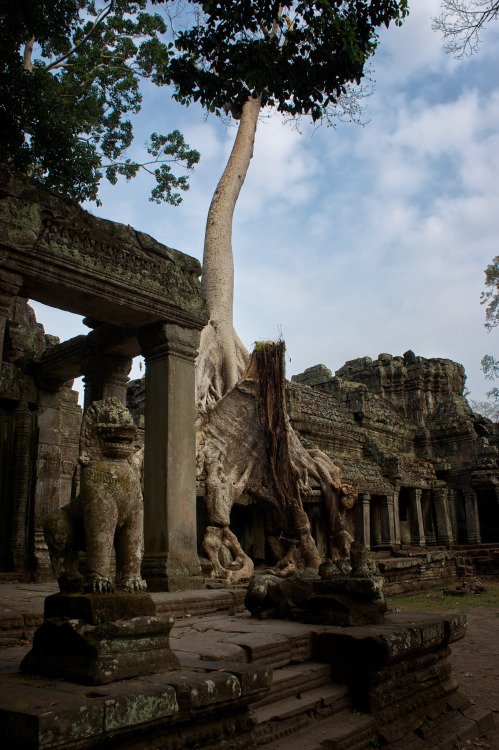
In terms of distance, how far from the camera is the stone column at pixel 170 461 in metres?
6.14

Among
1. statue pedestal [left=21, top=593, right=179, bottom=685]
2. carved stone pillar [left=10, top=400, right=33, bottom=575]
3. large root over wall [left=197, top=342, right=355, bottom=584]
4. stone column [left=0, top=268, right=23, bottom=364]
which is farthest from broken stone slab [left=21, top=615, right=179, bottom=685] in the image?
large root over wall [left=197, top=342, right=355, bottom=584]

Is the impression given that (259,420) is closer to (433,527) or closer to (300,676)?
(300,676)

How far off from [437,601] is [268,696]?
28.8 feet

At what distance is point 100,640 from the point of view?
2.79 m

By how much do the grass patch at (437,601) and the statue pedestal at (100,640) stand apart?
7.84m

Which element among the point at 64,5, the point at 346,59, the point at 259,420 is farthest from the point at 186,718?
the point at 64,5

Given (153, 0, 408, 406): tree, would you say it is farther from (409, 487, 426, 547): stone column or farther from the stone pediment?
(409, 487, 426, 547): stone column

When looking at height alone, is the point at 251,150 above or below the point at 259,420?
above

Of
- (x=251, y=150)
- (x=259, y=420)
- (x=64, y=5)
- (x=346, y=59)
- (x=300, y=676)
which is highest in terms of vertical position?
(x=251, y=150)

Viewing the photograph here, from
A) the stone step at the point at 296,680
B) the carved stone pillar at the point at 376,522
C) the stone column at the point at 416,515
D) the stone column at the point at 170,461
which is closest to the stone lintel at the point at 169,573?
the stone column at the point at 170,461

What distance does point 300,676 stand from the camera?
4.01m

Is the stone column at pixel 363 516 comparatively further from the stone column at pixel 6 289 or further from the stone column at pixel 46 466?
the stone column at pixel 6 289

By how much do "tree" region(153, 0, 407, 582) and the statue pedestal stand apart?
4977 millimetres

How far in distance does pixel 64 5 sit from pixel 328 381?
16.7 m
